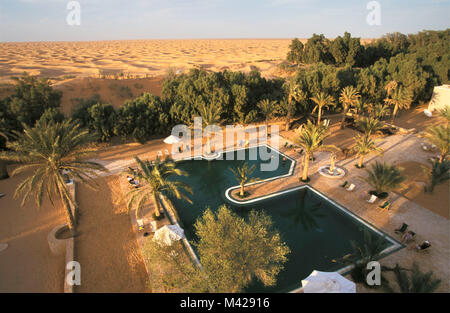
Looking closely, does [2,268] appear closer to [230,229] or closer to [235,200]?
[230,229]

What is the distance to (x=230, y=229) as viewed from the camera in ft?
35.1

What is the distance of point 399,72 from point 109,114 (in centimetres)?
4233

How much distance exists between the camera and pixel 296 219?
53.7ft

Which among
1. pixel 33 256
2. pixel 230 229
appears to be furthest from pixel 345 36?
pixel 33 256

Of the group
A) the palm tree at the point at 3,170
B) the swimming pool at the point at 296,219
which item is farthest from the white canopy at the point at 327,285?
the palm tree at the point at 3,170

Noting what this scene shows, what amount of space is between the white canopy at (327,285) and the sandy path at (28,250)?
38.4 ft

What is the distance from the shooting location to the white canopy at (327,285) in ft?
33.2

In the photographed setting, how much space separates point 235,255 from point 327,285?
4.20 metres

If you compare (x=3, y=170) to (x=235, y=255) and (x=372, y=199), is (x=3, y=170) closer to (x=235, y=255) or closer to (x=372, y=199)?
(x=235, y=255)

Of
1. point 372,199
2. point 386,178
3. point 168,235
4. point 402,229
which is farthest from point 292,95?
point 168,235

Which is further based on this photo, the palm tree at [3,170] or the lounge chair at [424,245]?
the palm tree at [3,170]

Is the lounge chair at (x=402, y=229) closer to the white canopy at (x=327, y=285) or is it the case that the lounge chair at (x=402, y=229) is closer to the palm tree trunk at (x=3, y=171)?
the white canopy at (x=327, y=285)

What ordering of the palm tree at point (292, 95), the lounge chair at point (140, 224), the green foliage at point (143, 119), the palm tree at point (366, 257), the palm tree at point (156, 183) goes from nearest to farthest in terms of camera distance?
the palm tree at point (366, 257), the palm tree at point (156, 183), the lounge chair at point (140, 224), the green foliage at point (143, 119), the palm tree at point (292, 95)
